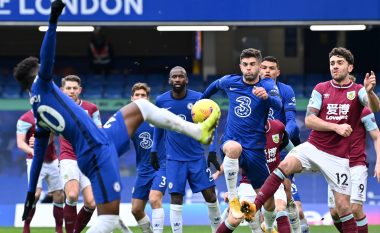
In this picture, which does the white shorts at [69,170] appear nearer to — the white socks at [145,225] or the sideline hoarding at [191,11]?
the white socks at [145,225]

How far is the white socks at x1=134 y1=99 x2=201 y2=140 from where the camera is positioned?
9367mm

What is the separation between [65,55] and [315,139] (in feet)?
42.5

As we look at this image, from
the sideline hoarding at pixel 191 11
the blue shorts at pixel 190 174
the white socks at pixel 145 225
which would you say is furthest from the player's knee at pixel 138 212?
the sideline hoarding at pixel 191 11

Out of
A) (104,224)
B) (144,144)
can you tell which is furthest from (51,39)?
(144,144)

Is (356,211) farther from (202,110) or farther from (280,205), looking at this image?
(202,110)

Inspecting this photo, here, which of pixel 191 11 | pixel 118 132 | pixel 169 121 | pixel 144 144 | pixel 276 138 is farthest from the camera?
pixel 191 11

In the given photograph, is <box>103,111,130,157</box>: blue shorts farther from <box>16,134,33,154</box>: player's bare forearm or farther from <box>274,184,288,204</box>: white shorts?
<box>16,134,33,154</box>: player's bare forearm

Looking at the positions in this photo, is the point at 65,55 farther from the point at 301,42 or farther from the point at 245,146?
the point at 245,146

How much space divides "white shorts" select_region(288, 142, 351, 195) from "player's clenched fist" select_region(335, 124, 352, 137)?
354 millimetres

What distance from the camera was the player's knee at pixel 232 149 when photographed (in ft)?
36.2

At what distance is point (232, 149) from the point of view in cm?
1104

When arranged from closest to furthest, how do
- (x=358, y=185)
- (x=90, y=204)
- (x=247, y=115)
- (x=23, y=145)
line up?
1. (x=247, y=115)
2. (x=358, y=185)
3. (x=90, y=204)
4. (x=23, y=145)

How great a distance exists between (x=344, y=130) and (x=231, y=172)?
4.29 ft

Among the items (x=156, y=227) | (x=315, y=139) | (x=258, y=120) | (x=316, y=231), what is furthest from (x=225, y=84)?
(x=316, y=231)
